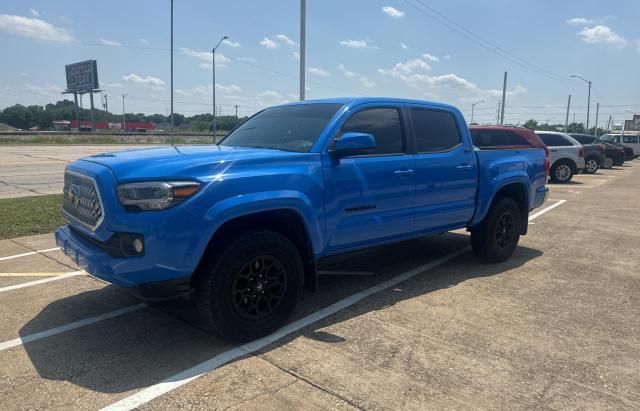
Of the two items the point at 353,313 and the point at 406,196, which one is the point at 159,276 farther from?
the point at 406,196

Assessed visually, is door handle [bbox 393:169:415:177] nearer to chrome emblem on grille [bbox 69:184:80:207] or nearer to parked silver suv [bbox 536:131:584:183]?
chrome emblem on grille [bbox 69:184:80:207]

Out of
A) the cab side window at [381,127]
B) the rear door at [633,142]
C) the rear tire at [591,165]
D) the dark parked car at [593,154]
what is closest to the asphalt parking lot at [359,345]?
the cab side window at [381,127]

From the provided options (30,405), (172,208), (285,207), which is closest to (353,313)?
(285,207)

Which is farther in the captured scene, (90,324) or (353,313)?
(353,313)

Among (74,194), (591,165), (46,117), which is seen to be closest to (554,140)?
(591,165)

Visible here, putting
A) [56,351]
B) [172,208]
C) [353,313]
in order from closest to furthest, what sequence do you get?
[172,208]
[56,351]
[353,313]

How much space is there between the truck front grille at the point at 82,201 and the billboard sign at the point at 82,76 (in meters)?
77.6

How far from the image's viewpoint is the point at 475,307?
185 inches

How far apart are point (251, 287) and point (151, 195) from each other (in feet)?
3.39

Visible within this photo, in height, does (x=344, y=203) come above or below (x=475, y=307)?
above

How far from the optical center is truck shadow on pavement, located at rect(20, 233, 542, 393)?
11.0ft

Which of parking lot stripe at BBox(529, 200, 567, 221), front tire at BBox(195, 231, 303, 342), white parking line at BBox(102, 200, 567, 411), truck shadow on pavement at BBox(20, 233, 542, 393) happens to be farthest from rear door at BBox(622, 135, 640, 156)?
front tire at BBox(195, 231, 303, 342)

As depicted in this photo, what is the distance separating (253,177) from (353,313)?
1.60 metres

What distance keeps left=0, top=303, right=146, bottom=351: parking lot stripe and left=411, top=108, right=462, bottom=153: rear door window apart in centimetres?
320
